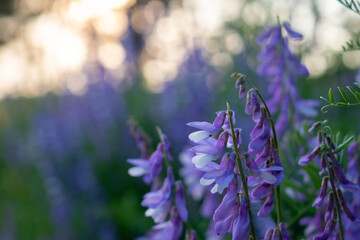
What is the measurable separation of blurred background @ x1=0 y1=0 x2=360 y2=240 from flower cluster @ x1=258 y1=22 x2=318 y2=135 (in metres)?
0.23

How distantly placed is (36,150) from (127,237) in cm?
130

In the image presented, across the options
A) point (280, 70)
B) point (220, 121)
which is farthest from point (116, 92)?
point (220, 121)

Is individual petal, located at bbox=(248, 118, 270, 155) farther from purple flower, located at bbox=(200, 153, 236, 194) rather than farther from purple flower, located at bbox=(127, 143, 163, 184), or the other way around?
purple flower, located at bbox=(127, 143, 163, 184)

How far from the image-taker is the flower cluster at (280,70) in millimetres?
992

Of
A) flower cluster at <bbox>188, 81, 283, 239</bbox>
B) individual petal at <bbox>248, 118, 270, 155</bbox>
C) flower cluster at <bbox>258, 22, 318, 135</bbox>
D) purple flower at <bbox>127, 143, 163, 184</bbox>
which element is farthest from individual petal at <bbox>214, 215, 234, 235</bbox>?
flower cluster at <bbox>258, 22, 318, 135</bbox>

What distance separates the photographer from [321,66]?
6.84 feet

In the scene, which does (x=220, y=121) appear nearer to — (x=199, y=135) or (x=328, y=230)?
(x=199, y=135)

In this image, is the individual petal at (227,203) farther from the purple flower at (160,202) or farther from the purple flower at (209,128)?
the purple flower at (160,202)

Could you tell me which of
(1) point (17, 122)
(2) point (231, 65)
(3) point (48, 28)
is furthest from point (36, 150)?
(3) point (48, 28)

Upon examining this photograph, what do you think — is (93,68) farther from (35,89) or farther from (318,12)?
(318,12)

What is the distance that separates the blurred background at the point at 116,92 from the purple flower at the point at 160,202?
0.64 meters

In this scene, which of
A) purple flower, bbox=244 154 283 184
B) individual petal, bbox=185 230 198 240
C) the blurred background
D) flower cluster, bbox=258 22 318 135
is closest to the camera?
purple flower, bbox=244 154 283 184

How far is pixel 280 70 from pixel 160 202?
41cm

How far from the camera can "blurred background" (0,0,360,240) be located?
7.91 ft
